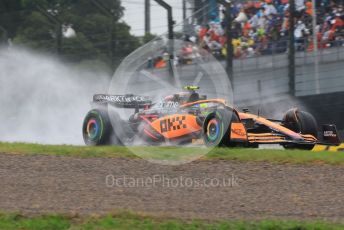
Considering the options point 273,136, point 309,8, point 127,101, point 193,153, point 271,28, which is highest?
point 309,8

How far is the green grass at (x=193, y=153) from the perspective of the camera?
356 inches

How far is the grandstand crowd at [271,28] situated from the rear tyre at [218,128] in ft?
13.8

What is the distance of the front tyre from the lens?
1192cm

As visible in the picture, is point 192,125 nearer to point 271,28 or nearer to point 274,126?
point 274,126

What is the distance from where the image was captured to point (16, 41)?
71.0 feet

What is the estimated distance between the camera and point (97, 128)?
474 inches

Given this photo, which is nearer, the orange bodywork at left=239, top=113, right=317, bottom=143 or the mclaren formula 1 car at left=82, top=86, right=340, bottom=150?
the mclaren formula 1 car at left=82, top=86, right=340, bottom=150

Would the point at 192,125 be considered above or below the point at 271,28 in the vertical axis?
below

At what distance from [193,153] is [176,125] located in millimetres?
2171

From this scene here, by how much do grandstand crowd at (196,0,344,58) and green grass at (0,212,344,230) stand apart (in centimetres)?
872

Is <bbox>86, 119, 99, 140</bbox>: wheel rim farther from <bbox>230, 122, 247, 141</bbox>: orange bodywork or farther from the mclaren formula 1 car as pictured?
<bbox>230, 122, 247, 141</bbox>: orange bodywork

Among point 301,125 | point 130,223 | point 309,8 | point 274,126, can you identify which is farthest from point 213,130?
point 309,8

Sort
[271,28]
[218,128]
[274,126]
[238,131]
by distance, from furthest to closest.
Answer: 1. [271,28]
2. [274,126]
3. [238,131]
4. [218,128]

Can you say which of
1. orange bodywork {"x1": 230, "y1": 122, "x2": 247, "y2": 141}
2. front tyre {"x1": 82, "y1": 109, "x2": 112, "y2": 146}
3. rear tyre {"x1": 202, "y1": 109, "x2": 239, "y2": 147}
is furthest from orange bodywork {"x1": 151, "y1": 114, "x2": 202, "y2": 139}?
orange bodywork {"x1": 230, "y1": 122, "x2": 247, "y2": 141}
